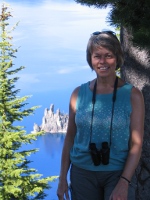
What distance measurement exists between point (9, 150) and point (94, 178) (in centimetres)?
1583

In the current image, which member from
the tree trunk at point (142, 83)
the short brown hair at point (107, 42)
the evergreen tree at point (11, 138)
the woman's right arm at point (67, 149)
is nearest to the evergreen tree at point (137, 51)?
the tree trunk at point (142, 83)

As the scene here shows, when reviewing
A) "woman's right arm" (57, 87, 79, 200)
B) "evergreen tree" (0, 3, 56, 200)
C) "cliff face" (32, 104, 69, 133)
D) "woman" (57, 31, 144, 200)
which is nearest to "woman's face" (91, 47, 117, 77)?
"woman" (57, 31, 144, 200)

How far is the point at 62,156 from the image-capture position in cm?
302

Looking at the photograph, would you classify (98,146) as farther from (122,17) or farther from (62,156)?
(122,17)

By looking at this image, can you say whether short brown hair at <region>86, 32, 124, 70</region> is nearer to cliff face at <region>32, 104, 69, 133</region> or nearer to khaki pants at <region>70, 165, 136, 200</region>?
khaki pants at <region>70, 165, 136, 200</region>

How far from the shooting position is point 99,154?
8.63 feet

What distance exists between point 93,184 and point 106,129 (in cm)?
42

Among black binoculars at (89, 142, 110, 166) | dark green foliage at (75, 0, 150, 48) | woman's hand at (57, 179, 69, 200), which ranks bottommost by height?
woman's hand at (57, 179, 69, 200)

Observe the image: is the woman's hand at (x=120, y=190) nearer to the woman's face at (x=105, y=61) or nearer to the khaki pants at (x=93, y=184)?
the khaki pants at (x=93, y=184)

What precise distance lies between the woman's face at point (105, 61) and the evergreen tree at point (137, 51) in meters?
1.33

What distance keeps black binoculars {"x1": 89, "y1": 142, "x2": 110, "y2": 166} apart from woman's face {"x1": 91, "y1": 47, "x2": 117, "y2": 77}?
500 mm

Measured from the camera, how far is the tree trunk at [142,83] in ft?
15.3

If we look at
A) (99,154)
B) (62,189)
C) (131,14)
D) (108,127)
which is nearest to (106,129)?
(108,127)

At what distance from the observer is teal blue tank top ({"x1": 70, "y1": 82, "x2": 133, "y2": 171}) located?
2.70m
